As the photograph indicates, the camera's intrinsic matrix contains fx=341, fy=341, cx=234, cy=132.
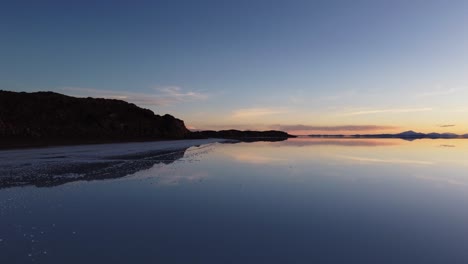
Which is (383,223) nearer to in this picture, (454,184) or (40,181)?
(454,184)

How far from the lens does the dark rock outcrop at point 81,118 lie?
64.2 m

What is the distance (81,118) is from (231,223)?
246ft

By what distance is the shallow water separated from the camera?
5.17 meters

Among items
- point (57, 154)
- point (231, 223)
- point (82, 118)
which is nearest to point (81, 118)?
point (82, 118)

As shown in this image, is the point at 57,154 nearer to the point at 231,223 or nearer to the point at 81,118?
the point at 231,223

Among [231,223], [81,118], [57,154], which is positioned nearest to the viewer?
[231,223]

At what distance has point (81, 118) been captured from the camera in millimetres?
74062

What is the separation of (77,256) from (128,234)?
1215 millimetres

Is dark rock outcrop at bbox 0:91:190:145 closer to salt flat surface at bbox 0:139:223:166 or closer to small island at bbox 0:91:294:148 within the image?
small island at bbox 0:91:294:148

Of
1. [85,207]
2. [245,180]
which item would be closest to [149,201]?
[85,207]

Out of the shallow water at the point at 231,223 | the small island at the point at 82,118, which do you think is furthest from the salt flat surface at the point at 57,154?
the small island at the point at 82,118

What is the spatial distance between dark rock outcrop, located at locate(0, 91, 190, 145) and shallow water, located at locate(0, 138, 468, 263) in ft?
165

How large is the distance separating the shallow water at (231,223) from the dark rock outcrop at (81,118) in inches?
1986

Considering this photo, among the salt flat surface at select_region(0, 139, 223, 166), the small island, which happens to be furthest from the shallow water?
the small island
